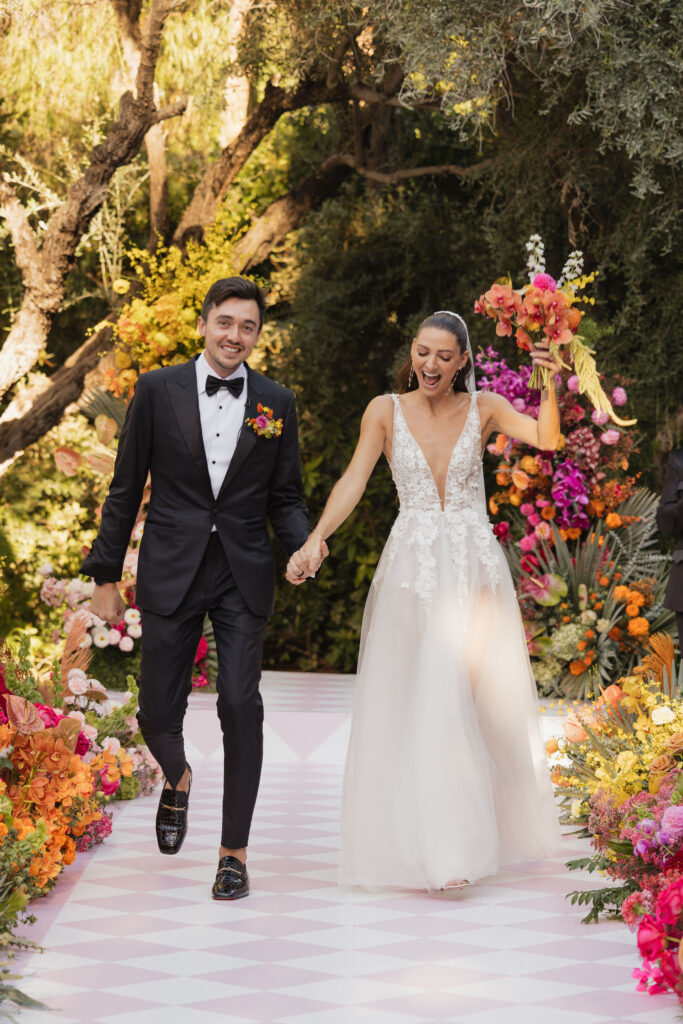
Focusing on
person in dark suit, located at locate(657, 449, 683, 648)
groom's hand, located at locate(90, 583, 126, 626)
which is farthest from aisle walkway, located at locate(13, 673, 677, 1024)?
person in dark suit, located at locate(657, 449, 683, 648)

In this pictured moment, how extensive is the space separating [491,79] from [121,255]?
198 inches

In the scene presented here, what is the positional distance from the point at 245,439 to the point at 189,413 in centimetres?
20

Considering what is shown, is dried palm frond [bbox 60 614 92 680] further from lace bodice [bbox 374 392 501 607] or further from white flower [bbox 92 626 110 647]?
white flower [bbox 92 626 110 647]

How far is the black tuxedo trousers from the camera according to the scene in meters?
4.38

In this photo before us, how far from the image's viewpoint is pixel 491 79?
6.98 meters

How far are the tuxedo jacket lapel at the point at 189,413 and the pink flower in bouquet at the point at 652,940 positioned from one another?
1995 millimetres

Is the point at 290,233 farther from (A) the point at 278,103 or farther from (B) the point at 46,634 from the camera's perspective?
(B) the point at 46,634

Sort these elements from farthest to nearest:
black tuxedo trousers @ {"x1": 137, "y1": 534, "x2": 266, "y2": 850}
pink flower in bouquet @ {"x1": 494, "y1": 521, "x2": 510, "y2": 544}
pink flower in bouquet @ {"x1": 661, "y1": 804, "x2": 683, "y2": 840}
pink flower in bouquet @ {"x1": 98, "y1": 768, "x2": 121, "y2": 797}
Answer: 1. pink flower in bouquet @ {"x1": 494, "y1": 521, "x2": 510, "y2": 544}
2. pink flower in bouquet @ {"x1": 98, "y1": 768, "x2": 121, "y2": 797}
3. black tuxedo trousers @ {"x1": 137, "y1": 534, "x2": 266, "y2": 850}
4. pink flower in bouquet @ {"x1": 661, "y1": 804, "x2": 683, "y2": 840}

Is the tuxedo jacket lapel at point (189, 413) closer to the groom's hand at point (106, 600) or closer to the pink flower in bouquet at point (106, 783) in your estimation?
the groom's hand at point (106, 600)

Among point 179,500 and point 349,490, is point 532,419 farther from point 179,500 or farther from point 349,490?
point 179,500

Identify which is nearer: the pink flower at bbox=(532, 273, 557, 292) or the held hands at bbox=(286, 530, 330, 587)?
the held hands at bbox=(286, 530, 330, 587)

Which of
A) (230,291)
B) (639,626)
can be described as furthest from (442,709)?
(639,626)

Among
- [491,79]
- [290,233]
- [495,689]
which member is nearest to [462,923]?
[495,689]

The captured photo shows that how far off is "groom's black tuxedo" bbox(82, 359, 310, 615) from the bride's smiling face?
0.56 meters
